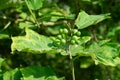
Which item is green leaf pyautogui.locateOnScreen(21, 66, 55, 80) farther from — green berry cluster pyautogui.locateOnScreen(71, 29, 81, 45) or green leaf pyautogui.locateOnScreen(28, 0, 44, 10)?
green leaf pyautogui.locateOnScreen(28, 0, 44, 10)

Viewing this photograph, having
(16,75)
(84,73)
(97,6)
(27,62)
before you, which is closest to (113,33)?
(97,6)

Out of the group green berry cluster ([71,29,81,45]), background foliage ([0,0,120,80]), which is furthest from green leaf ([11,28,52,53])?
green berry cluster ([71,29,81,45])

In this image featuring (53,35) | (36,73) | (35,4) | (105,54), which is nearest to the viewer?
(105,54)

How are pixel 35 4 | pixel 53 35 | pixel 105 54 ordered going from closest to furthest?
pixel 105 54, pixel 35 4, pixel 53 35

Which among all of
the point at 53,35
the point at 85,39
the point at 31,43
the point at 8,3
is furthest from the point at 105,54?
the point at 53,35

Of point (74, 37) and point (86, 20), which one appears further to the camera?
point (86, 20)

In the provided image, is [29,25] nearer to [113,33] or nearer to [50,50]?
[50,50]

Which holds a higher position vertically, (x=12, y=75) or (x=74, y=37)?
(x=74, y=37)

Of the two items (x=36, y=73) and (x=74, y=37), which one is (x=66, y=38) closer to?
(x=74, y=37)

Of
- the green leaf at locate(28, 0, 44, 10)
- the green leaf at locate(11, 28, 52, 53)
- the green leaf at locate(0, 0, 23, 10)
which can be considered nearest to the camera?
the green leaf at locate(11, 28, 52, 53)
